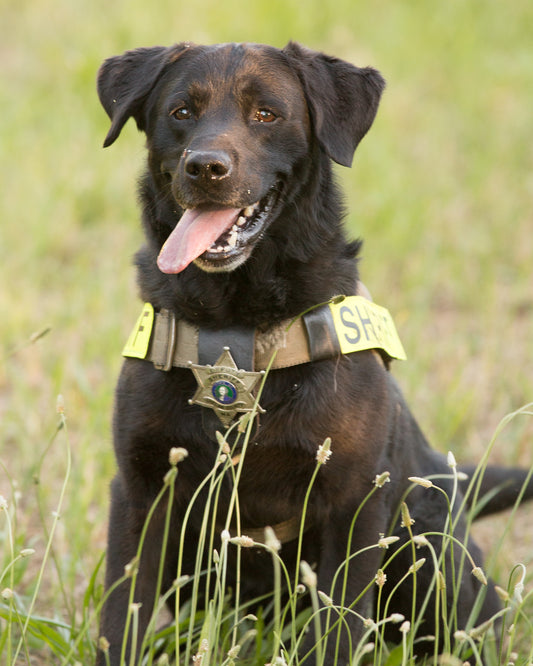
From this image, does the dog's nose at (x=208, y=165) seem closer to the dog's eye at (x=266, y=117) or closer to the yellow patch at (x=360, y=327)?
the dog's eye at (x=266, y=117)

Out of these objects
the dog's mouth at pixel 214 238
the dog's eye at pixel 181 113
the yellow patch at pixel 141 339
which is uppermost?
the dog's eye at pixel 181 113

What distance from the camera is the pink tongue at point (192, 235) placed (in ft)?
7.50

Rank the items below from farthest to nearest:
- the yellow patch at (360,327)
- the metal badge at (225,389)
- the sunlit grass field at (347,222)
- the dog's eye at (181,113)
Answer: the sunlit grass field at (347,222)
the dog's eye at (181,113)
the yellow patch at (360,327)
the metal badge at (225,389)

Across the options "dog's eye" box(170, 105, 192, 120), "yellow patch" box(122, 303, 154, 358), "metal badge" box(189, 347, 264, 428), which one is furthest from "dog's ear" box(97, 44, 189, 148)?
"metal badge" box(189, 347, 264, 428)

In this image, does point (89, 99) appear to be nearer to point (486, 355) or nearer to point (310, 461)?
point (486, 355)

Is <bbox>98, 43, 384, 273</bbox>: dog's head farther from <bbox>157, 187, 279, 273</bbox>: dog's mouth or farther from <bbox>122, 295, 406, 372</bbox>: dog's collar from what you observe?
<bbox>122, 295, 406, 372</bbox>: dog's collar

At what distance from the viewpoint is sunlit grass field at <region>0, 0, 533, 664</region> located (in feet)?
11.9

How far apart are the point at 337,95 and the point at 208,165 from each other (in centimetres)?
52

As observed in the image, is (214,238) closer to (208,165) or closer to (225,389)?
(208,165)

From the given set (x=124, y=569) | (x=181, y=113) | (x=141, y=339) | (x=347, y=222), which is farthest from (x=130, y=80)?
(x=347, y=222)

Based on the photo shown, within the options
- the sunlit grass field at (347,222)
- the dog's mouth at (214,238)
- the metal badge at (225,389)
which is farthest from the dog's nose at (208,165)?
the metal badge at (225,389)

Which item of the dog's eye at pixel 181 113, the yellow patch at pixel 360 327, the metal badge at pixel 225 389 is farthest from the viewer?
the dog's eye at pixel 181 113

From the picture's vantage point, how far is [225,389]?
2.27 m

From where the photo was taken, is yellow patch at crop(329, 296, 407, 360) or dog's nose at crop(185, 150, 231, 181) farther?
yellow patch at crop(329, 296, 407, 360)
